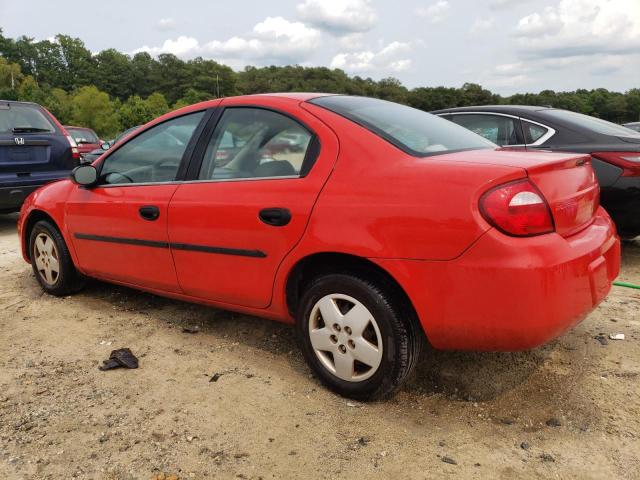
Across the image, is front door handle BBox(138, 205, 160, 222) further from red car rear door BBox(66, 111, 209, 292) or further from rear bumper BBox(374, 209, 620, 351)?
rear bumper BBox(374, 209, 620, 351)

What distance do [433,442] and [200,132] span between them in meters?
2.18

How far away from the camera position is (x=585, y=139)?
16.3 feet

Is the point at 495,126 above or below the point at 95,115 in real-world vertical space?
below

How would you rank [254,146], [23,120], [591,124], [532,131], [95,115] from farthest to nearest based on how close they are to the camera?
[95,115]
[23,120]
[532,131]
[591,124]
[254,146]

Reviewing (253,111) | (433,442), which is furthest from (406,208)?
(253,111)

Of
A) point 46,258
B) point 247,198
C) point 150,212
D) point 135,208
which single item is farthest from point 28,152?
point 247,198

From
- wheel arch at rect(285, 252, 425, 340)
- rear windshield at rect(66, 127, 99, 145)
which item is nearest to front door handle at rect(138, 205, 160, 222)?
wheel arch at rect(285, 252, 425, 340)

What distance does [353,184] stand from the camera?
2.57 metres

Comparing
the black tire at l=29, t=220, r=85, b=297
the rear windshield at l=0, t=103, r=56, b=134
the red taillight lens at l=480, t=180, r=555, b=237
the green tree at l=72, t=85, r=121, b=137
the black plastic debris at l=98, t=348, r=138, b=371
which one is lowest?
the black plastic debris at l=98, t=348, r=138, b=371

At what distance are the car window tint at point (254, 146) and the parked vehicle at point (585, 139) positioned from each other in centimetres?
237

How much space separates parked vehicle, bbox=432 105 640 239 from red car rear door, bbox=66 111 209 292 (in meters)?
2.80

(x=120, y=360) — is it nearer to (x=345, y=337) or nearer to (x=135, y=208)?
(x=135, y=208)

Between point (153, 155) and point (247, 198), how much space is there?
1.07m

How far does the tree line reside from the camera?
65.6 metres
